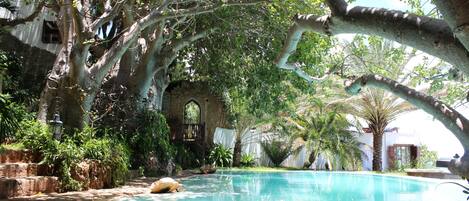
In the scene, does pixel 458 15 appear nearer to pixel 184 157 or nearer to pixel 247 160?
pixel 184 157

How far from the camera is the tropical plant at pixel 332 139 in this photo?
82.2ft

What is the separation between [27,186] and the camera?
29.5 ft

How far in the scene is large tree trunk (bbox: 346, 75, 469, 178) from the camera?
3221 millimetres

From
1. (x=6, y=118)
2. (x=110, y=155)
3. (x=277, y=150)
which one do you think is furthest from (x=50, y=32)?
(x=6, y=118)

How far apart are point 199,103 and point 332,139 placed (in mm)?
7497

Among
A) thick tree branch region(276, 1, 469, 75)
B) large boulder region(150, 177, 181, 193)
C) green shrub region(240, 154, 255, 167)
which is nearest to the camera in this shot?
thick tree branch region(276, 1, 469, 75)

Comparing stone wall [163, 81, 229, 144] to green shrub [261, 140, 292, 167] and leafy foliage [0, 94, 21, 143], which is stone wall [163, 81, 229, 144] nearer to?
green shrub [261, 140, 292, 167]

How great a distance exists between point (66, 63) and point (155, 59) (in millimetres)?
4159

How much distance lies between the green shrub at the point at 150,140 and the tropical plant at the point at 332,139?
1082cm

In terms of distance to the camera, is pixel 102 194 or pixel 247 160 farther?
pixel 247 160

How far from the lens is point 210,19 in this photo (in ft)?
49.2

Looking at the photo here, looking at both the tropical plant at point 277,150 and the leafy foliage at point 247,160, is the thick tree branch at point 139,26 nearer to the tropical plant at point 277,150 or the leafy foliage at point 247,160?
the leafy foliage at point 247,160

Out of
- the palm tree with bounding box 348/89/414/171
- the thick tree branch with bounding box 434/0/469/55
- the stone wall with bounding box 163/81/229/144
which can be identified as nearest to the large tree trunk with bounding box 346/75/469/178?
the thick tree branch with bounding box 434/0/469/55

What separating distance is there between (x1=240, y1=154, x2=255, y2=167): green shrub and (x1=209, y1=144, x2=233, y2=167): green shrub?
163 centimetres
